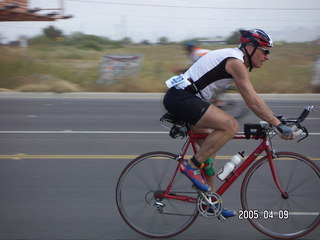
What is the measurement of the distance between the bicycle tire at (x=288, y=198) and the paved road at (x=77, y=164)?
0.16 metres

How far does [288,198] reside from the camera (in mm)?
4648

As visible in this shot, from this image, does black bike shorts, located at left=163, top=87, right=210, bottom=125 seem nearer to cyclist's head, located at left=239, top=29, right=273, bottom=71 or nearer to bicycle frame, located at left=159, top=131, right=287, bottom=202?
bicycle frame, located at left=159, top=131, right=287, bottom=202

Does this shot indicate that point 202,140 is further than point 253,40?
Yes

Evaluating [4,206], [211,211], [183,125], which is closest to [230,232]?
[211,211]

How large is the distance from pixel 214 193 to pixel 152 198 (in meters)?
0.62

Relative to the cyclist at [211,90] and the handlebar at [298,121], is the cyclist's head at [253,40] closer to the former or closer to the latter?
the cyclist at [211,90]

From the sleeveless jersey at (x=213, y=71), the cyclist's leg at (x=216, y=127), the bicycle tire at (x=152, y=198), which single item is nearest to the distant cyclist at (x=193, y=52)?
the bicycle tire at (x=152, y=198)

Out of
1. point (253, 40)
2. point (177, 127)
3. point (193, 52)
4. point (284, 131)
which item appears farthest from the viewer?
point (193, 52)

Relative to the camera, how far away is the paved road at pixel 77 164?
4.93 meters

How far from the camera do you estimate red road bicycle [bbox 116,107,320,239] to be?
14.8 feet

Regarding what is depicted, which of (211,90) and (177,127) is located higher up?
(211,90)

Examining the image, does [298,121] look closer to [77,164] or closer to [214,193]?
[214,193]

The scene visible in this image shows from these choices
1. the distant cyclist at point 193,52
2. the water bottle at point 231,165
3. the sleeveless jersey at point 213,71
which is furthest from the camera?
the distant cyclist at point 193,52

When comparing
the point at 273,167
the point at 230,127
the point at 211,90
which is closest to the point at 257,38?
the point at 211,90
